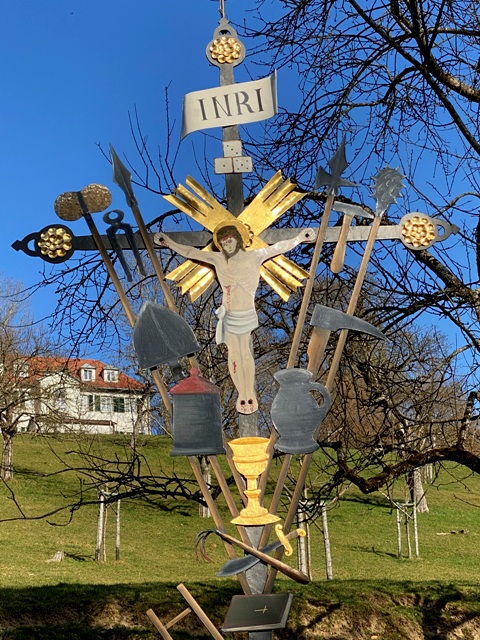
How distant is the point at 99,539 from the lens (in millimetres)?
13336

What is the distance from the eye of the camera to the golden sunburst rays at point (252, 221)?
4.18m

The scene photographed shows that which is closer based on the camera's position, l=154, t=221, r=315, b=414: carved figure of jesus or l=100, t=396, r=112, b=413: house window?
l=154, t=221, r=315, b=414: carved figure of jesus

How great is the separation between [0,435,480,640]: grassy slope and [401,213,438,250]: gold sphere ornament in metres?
3.75

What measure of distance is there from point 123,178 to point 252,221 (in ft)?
2.51

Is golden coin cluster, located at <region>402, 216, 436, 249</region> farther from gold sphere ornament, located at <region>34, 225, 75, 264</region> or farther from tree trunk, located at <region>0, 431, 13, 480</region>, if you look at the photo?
tree trunk, located at <region>0, 431, 13, 480</region>

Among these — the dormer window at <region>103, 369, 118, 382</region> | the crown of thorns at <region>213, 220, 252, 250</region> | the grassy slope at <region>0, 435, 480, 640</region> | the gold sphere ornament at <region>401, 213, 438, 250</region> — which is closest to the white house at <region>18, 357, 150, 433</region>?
the dormer window at <region>103, 369, 118, 382</region>

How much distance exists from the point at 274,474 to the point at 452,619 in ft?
37.4

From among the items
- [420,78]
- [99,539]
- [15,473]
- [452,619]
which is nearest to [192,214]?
[420,78]

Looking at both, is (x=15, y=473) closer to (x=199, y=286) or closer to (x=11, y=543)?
(x=11, y=543)

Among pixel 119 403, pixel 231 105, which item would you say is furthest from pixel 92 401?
pixel 231 105

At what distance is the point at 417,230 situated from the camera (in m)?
4.36

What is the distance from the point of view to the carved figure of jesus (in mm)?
4035

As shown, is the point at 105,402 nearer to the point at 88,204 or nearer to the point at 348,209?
the point at 88,204

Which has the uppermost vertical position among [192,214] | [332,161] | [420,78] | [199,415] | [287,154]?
[420,78]
